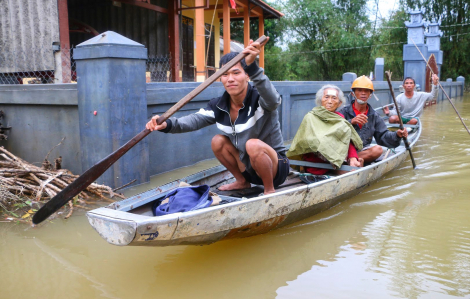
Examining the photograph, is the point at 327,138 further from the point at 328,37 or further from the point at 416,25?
the point at 328,37

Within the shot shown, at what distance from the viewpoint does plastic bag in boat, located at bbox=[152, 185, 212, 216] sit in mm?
3123

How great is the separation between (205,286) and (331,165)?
238cm

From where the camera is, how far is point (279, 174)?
3.77 m

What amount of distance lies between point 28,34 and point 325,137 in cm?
484

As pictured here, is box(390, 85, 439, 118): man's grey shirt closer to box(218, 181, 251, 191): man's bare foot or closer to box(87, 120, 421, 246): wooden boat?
box(87, 120, 421, 246): wooden boat

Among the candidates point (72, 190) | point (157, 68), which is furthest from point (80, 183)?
point (157, 68)

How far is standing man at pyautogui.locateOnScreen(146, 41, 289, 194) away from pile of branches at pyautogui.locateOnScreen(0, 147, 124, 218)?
1.41m

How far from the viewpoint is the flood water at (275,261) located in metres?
2.76

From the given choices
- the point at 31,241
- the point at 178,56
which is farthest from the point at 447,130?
the point at 31,241

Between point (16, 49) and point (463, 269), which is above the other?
point (16, 49)

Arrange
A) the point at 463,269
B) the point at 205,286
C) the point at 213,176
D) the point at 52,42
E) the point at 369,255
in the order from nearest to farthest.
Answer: the point at 205,286 → the point at 463,269 → the point at 369,255 → the point at 213,176 → the point at 52,42

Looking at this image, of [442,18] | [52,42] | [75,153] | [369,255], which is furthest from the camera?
[442,18]

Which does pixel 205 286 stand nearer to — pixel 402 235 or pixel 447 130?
pixel 402 235

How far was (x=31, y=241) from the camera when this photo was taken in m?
3.51
